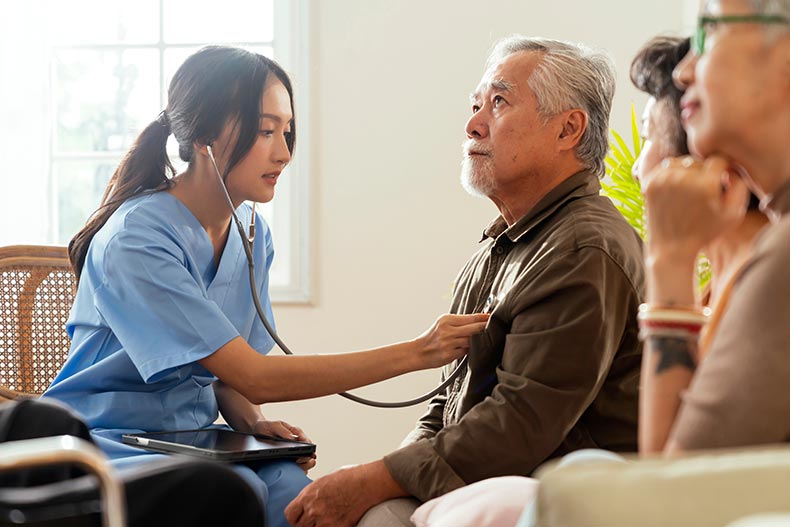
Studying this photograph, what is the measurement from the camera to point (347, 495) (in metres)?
1.72

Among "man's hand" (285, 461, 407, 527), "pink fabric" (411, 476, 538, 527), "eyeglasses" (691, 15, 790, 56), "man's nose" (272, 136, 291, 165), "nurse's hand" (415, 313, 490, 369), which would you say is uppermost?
"eyeglasses" (691, 15, 790, 56)

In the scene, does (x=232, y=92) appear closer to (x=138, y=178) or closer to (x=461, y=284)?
(x=138, y=178)

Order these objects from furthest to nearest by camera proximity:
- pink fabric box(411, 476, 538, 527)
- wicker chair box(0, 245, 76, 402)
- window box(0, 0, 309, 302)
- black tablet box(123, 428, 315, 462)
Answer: window box(0, 0, 309, 302) → wicker chair box(0, 245, 76, 402) → black tablet box(123, 428, 315, 462) → pink fabric box(411, 476, 538, 527)

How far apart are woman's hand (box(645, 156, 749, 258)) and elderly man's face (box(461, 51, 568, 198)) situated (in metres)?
0.84

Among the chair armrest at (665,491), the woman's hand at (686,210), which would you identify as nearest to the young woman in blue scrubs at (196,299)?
the woman's hand at (686,210)

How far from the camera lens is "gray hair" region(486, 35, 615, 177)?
76.8 inches

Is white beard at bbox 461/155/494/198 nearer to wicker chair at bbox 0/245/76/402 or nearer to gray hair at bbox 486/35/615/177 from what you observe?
gray hair at bbox 486/35/615/177

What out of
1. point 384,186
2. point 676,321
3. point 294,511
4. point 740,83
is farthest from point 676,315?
point 384,186

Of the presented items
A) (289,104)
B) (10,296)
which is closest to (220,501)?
(289,104)

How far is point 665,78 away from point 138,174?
1142 mm

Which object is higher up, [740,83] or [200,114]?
[740,83]

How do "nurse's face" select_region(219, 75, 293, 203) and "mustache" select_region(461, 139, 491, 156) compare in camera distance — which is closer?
"mustache" select_region(461, 139, 491, 156)

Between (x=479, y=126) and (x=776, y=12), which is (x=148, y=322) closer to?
(x=479, y=126)

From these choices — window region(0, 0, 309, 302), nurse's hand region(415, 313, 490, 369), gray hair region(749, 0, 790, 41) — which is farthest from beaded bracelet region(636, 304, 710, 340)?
window region(0, 0, 309, 302)
